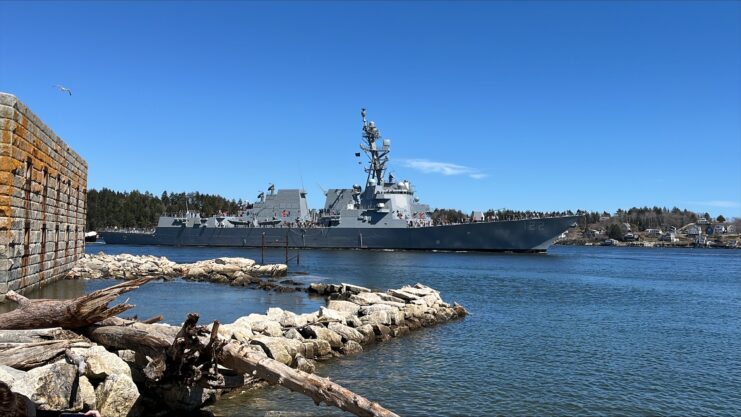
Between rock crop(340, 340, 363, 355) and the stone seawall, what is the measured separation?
25.6ft

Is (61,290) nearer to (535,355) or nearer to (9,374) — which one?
(9,374)

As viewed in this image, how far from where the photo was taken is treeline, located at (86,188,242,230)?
116 meters

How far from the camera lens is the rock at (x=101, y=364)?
6.86 meters

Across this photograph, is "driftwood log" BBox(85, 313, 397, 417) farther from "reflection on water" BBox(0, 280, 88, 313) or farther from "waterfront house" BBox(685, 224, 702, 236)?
"waterfront house" BBox(685, 224, 702, 236)

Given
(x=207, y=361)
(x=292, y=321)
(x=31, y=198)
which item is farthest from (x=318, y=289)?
(x=207, y=361)

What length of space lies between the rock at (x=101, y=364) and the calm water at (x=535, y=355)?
1.70 meters

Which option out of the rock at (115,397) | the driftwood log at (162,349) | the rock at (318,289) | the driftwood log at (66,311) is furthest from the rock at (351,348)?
the rock at (318,289)

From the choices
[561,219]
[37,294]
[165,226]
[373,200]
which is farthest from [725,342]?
[165,226]

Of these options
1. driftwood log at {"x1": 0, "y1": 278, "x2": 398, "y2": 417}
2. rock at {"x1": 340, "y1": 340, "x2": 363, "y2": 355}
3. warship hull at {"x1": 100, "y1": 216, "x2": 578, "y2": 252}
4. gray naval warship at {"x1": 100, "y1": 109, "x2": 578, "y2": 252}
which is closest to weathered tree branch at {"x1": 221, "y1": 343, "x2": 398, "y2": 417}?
driftwood log at {"x1": 0, "y1": 278, "x2": 398, "y2": 417}

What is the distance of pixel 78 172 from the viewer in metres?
22.2

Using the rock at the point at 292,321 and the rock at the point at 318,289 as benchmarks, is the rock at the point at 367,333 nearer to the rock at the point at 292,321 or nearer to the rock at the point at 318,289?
the rock at the point at 292,321

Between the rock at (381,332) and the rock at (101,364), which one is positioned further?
the rock at (381,332)

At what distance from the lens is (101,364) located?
22.8 feet

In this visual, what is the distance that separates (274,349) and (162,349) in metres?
2.97
